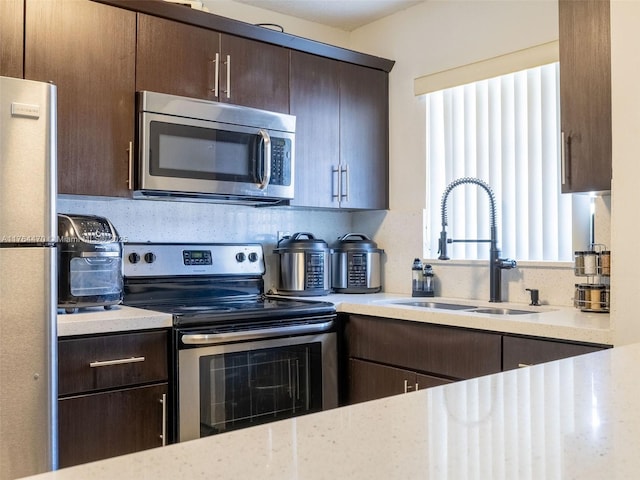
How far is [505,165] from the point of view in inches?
113

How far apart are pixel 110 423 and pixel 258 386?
596mm

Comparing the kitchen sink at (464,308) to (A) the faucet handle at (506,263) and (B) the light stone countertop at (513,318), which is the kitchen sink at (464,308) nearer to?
(B) the light stone countertop at (513,318)

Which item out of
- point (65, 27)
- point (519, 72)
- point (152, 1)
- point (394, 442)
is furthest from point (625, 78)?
point (65, 27)

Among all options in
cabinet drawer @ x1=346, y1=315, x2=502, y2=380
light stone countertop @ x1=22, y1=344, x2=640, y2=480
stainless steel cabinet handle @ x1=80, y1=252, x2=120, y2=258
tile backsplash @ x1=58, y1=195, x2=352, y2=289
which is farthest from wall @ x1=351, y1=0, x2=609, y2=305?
light stone countertop @ x1=22, y1=344, x2=640, y2=480

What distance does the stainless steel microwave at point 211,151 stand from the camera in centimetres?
249

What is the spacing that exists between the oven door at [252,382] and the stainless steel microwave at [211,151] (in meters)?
0.68

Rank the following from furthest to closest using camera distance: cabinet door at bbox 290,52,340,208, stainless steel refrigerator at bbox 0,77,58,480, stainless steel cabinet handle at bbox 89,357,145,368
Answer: cabinet door at bbox 290,52,340,208, stainless steel cabinet handle at bbox 89,357,145,368, stainless steel refrigerator at bbox 0,77,58,480

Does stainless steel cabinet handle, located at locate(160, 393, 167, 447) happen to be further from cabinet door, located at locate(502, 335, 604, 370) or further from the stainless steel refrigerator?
cabinet door, located at locate(502, 335, 604, 370)

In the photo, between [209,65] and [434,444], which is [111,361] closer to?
[209,65]

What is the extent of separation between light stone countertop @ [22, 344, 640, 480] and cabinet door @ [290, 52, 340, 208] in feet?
7.10

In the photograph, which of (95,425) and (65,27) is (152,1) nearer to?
(65,27)

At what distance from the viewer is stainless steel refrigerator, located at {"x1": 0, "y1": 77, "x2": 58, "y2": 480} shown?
1.76m

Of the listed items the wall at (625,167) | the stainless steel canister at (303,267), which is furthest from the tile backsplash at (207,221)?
the wall at (625,167)

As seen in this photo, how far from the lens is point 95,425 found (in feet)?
6.70
